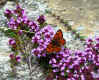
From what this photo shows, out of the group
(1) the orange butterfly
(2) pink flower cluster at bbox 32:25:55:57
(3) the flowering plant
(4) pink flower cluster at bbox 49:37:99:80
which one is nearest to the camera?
(4) pink flower cluster at bbox 49:37:99:80

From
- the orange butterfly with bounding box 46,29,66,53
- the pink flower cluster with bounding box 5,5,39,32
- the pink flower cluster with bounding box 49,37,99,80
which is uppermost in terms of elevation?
the pink flower cluster with bounding box 5,5,39,32

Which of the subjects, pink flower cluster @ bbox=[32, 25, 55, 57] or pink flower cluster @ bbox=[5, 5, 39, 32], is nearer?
pink flower cluster @ bbox=[32, 25, 55, 57]

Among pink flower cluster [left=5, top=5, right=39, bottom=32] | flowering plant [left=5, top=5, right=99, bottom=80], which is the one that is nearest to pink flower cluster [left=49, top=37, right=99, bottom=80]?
flowering plant [left=5, top=5, right=99, bottom=80]

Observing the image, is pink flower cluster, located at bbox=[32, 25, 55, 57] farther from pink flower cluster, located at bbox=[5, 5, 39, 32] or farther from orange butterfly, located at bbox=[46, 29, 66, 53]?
pink flower cluster, located at bbox=[5, 5, 39, 32]

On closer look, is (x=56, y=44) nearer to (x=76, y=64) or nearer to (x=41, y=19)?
(x=76, y=64)

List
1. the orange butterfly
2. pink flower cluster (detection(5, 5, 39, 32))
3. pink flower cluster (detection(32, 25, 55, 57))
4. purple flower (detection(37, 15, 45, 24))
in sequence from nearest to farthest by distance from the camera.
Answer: the orange butterfly, pink flower cluster (detection(32, 25, 55, 57)), pink flower cluster (detection(5, 5, 39, 32)), purple flower (detection(37, 15, 45, 24))

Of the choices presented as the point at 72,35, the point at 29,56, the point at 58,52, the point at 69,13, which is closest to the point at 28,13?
the point at 69,13

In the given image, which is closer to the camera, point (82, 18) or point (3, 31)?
point (3, 31)

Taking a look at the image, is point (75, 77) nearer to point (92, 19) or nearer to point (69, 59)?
Answer: point (69, 59)
